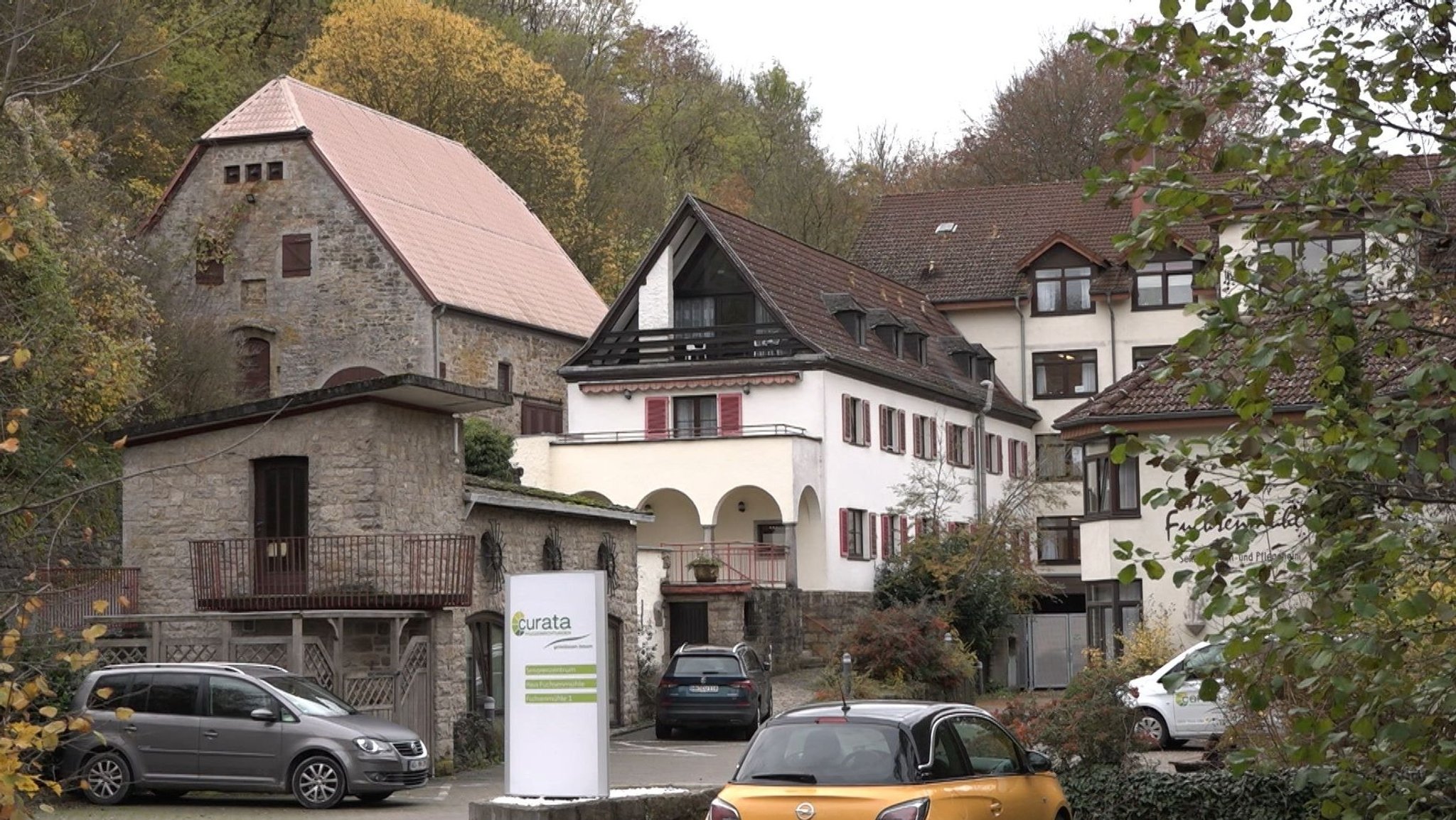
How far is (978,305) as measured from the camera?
6312 cm

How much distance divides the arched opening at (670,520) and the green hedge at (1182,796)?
30341 mm

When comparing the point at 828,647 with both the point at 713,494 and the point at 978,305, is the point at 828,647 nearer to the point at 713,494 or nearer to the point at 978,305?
the point at 713,494

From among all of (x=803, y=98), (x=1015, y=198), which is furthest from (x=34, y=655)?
(x=803, y=98)

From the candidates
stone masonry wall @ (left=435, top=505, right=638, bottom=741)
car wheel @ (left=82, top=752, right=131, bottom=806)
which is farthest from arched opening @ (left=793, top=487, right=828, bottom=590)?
car wheel @ (left=82, top=752, right=131, bottom=806)

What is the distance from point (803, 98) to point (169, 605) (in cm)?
5151

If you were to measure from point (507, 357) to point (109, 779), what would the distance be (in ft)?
97.5

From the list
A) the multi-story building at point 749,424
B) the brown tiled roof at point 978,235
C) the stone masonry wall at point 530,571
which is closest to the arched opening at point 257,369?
the multi-story building at point 749,424

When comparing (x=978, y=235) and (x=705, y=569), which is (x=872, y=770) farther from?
(x=978, y=235)

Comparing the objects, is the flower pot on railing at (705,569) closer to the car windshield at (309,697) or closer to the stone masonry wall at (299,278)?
the stone masonry wall at (299,278)

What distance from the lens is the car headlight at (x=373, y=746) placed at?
75.2ft

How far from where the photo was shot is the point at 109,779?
2300 centimetres

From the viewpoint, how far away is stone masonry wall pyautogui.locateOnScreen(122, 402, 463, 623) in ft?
91.6

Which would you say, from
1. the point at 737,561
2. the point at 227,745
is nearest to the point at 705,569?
the point at 737,561

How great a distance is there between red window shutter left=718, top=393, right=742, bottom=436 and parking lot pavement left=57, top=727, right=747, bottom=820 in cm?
1809
